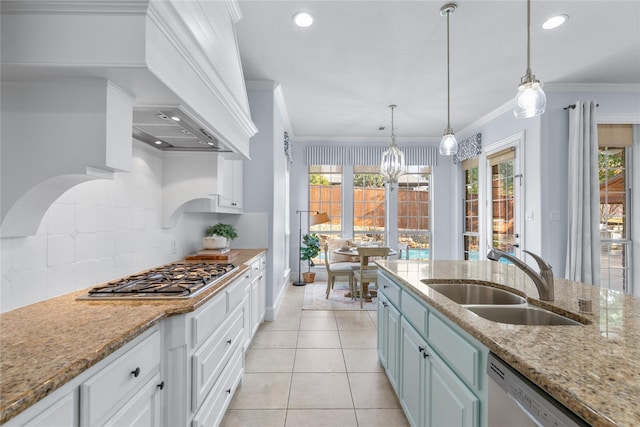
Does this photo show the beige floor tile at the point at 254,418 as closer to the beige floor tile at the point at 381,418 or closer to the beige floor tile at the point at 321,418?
the beige floor tile at the point at 321,418

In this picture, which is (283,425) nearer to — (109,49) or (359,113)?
(109,49)

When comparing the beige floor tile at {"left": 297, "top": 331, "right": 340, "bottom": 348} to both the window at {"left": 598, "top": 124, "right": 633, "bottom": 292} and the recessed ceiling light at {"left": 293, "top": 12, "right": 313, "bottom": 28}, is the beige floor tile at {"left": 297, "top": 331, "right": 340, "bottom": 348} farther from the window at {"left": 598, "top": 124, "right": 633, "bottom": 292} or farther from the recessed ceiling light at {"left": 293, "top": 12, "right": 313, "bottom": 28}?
the window at {"left": 598, "top": 124, "right": 633, "bottom": 292}

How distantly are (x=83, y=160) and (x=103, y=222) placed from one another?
66cm

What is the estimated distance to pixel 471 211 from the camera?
5.65 metres

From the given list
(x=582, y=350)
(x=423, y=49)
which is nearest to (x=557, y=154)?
(x=423, y=49)

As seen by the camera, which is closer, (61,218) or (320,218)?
(61,218)

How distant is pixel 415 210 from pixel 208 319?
214 inches

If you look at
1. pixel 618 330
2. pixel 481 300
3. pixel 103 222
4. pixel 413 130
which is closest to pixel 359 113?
pixel 413 130

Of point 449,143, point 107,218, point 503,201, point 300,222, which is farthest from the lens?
point 300,222

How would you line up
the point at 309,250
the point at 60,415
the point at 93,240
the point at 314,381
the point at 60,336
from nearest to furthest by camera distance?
the point at 60,415
the point at 60,336
the point at 93,240
the point at 314,381
the point at 309,250

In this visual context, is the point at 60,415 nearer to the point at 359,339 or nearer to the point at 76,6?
the point at 76,6

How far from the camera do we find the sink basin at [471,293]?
1761 millimetres

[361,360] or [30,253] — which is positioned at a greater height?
[30,253]

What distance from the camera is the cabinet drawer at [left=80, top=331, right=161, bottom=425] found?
84 centimetres
